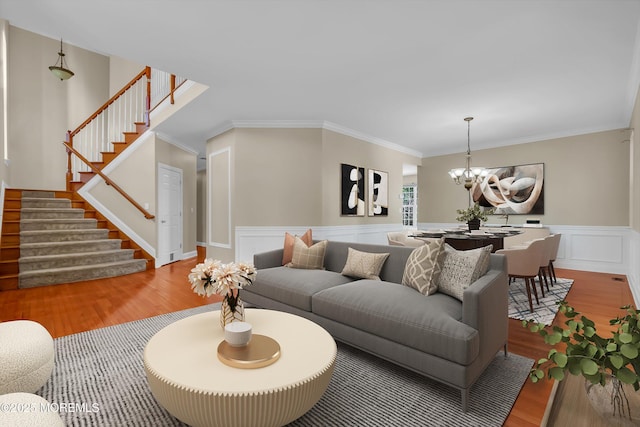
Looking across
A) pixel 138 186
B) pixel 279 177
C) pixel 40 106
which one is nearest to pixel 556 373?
pixel 279 177

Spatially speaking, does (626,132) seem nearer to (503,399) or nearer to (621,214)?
(621,214)

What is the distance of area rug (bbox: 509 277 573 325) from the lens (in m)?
3.20

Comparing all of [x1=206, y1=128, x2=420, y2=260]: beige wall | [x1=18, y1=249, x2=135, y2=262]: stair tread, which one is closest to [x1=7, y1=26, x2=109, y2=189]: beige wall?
[x1=18, y1=249, x2=135, y2=262]: stair tread

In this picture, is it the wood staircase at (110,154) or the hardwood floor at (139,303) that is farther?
the wood staircase at (110,154)

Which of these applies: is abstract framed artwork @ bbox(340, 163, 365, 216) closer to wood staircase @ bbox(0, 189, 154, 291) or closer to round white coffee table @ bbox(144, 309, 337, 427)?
wood staircase @ bbox(0, 189, 154, 291)

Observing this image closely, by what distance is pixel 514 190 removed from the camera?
21.0ft

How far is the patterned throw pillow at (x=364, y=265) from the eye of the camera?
2.92 metres

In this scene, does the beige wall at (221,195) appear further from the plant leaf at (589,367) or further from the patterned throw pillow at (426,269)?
the plant leaf at (589,367)

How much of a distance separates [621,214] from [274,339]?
6.67 metres

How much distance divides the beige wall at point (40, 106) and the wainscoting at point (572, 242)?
4.84m

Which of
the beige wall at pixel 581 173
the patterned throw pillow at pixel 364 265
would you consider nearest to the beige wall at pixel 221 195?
the patterned throw pillow at pixel 364 265

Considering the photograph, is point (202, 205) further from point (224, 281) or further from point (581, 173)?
point (581, 173)

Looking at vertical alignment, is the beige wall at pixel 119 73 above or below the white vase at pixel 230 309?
above

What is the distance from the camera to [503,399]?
1823 millimetres
